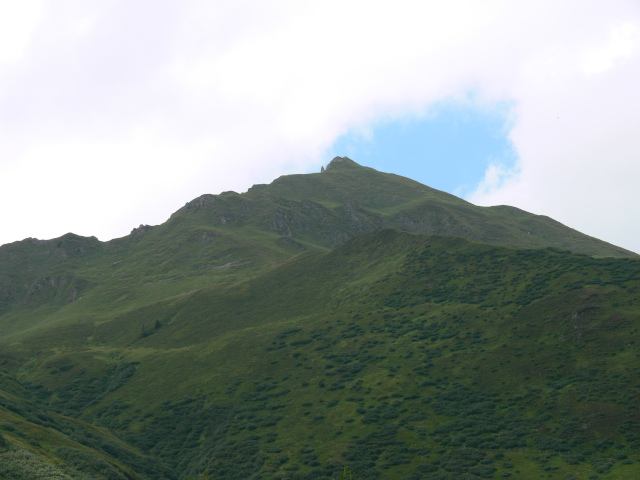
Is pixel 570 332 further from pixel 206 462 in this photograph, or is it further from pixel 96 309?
pixel 96 309

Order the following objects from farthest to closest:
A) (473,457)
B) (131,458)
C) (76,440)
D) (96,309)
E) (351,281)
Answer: (96,309) < (351,281) < (131,458) < (76,440) < (473,457)

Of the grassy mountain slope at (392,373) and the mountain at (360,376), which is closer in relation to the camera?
the mountain at (360,376)

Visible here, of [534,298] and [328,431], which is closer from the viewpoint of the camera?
[328,431]

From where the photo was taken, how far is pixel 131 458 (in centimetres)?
6850

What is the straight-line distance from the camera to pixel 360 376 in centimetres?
8469

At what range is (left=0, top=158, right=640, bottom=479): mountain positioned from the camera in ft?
190

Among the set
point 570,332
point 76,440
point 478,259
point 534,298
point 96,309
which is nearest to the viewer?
point 76,440

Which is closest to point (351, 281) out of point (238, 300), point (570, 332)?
point (238, 300)

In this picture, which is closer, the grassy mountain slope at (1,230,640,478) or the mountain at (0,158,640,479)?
the mountain at (0,158,640,479)

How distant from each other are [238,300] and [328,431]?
7146 centimetres

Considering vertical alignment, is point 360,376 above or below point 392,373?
below

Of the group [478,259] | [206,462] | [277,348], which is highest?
[478,259]

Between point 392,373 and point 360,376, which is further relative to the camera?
point 360,376

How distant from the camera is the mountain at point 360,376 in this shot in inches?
2276
